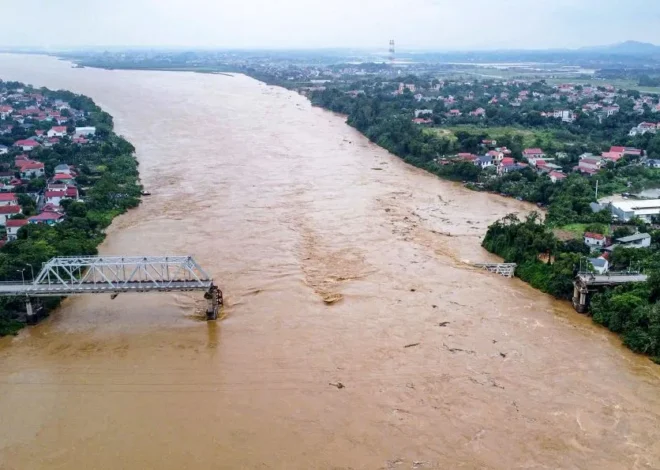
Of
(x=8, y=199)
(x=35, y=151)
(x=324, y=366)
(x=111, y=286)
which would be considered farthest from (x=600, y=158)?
(x=35, y=151)

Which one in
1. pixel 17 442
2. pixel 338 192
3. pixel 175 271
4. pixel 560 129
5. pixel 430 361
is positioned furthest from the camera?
pixel 560 129

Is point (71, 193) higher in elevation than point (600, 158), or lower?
lower

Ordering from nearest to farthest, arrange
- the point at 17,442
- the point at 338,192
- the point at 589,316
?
the point at 17,442 < the point at 589,316 < the point at 338,192

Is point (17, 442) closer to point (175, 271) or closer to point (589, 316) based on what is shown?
point (175, 271)

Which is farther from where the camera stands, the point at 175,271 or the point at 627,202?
the point at 627,202

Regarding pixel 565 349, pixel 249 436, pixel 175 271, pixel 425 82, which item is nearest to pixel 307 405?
pixel 249 436

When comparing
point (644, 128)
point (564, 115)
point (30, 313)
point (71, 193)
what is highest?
point (564, 115)

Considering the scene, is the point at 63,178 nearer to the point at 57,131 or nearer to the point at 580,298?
the point at 57,131

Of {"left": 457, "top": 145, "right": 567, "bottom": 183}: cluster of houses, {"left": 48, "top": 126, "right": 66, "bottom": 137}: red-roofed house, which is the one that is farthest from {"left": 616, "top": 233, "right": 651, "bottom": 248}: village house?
{"left": 48, "top": 126, "right": 66, "bottom": 137}: red-roofed house
